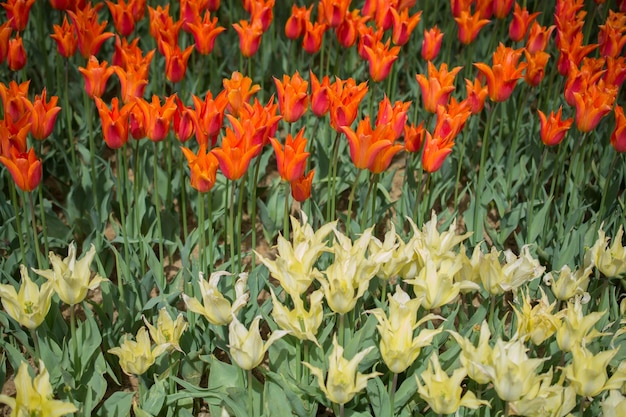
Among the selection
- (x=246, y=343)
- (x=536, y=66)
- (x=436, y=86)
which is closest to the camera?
(x=246, y=343)

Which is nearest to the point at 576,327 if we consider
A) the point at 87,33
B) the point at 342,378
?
the point at 342,378

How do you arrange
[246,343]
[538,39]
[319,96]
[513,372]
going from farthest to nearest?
[538,39]
[319,96]
[246,343]
[513,372]

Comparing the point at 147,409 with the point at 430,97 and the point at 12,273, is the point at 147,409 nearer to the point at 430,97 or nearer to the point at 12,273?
the point at 12,273

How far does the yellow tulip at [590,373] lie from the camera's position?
1.88 metres

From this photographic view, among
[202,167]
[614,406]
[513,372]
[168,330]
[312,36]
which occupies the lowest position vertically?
[168,330]

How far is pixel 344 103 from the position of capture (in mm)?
2551

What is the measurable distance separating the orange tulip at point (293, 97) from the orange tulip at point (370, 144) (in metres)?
0.25

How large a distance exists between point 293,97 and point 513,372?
1229 millimetres

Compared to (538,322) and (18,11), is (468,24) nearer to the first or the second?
(538,322)

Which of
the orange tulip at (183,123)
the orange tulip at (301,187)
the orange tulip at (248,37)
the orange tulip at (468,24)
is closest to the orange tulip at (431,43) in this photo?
the orange tulip at (468,24)

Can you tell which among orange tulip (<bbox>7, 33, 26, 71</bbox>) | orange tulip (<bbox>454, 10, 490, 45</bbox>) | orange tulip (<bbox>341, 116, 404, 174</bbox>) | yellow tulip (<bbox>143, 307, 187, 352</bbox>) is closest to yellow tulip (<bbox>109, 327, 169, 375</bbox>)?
yellow tulip (<bbox>143, 307, 187, 352</bbox>)

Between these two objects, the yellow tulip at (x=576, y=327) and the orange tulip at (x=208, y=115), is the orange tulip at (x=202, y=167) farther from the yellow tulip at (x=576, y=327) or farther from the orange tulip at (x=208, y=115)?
the yellow tulip at (x=576, y=327)

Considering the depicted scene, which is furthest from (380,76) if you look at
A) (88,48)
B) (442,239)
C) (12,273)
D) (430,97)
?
(12,273)

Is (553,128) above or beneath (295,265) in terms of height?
above
